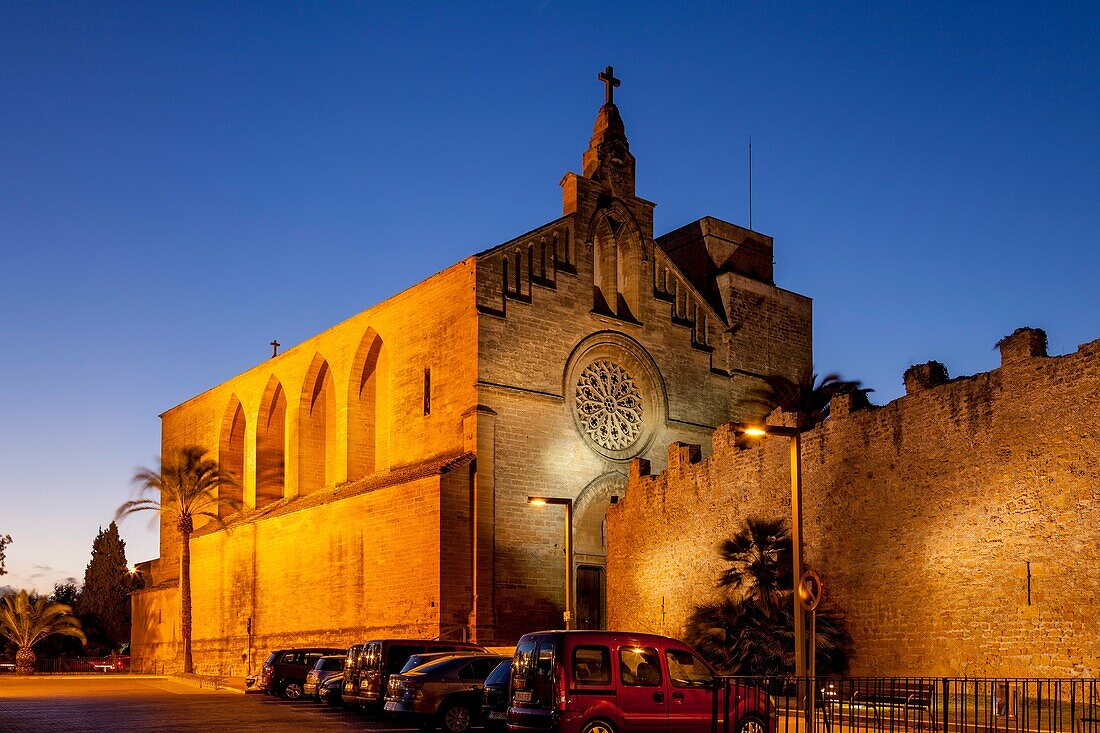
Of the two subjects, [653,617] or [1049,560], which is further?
[653,617]

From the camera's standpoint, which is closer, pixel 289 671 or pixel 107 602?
pixel 289 671

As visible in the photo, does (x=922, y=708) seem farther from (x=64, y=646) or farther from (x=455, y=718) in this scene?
(x=64, y=646)

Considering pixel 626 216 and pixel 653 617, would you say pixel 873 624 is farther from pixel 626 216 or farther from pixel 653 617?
pixel 626 216

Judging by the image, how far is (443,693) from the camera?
1961 cm

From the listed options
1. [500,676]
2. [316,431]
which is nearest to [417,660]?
[500,676]

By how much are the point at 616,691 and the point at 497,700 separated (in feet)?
9.33

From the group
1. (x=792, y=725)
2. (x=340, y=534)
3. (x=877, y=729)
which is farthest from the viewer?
(x=340, y=534)

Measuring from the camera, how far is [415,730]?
66.0ft

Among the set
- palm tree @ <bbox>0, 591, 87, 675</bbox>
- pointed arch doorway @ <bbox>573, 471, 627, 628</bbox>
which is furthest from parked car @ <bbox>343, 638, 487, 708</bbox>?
palm tree @ <bbox>0, 591, 87, 675</bbox>

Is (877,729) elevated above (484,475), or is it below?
below

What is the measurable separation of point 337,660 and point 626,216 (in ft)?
60.2

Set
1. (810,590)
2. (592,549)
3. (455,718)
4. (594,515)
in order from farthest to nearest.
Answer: (594,515) < (592,549) < (455,718) < (810,590)

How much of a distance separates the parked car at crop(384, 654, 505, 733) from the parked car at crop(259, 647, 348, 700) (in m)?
10.5

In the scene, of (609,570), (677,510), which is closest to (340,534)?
(609,570)
